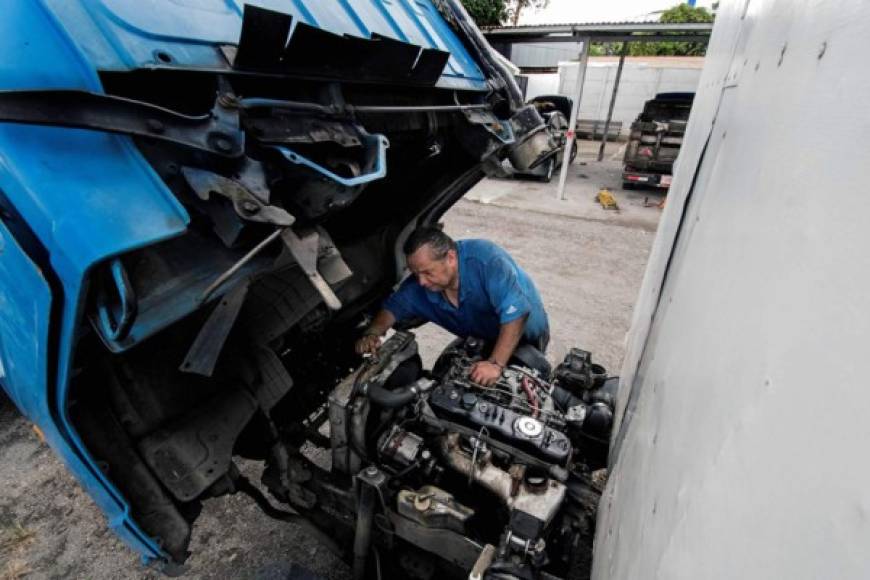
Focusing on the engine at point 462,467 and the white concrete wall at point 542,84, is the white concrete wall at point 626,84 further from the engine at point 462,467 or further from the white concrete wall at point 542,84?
the engine at point 462,467

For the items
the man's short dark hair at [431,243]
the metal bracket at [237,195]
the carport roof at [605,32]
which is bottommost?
the man's short dark hair at [431,243]

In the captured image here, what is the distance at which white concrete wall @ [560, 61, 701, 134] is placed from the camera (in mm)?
16812

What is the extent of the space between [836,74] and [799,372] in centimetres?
34

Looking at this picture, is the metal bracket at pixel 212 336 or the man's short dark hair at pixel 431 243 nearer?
the metal bracket at pixel 212 336

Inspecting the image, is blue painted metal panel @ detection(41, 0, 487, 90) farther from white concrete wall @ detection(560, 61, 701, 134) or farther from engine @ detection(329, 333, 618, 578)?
white concrete wall @ detection(560, 61, 701, 134)

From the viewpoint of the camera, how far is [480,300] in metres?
2.63

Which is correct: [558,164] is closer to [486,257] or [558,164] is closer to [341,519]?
[486,257]

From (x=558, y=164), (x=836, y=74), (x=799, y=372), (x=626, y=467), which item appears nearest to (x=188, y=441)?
(x=626, y=467)

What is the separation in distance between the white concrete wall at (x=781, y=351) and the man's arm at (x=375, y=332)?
1.76 m

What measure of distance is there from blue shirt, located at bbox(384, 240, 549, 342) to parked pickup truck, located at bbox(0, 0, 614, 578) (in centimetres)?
26

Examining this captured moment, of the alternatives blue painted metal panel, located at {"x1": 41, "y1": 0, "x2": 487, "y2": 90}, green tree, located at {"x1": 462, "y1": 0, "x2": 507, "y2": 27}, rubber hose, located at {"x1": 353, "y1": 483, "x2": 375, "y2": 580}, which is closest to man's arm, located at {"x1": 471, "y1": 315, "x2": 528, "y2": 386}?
rubber hose, located at {"x1": 353, "y1": 483, "x2": 375, "y2": 580}

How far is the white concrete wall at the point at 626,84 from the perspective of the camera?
16812 mm

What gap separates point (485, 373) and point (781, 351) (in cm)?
176

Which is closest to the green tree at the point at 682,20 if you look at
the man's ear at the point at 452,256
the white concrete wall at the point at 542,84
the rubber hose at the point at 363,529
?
the white concrete wall at the point at 542,84
